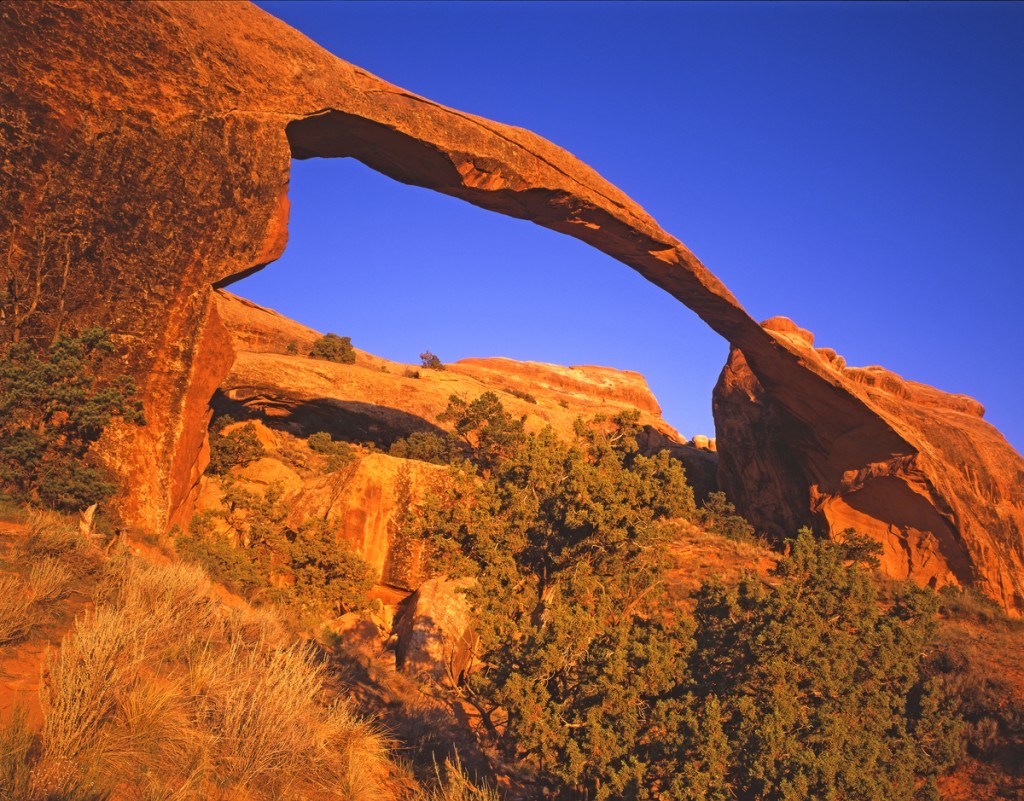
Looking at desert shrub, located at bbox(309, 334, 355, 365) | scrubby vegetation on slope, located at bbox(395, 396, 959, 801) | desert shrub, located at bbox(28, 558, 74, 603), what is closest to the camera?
desert shrub, located at bbox(28, 558, 74, 603)

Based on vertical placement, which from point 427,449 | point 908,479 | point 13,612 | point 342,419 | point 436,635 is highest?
point 908,479

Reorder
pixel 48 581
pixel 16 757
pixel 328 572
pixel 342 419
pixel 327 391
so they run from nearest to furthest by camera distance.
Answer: pixel 16 757, pixel 48 581, pixel 328 572, pixel 327 391, pixel 342 419

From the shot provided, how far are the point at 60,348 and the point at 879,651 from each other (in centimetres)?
1181

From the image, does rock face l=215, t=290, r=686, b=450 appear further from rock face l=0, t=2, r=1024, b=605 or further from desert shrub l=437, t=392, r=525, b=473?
rock face l=0, t=2, r=1024, b=605

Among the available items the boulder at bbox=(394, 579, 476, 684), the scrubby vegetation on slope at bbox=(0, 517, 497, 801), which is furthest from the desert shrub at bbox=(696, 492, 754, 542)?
the scrubby vegetation on slope at bbox=(0, 517, 497, 801)

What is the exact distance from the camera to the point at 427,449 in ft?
64.8

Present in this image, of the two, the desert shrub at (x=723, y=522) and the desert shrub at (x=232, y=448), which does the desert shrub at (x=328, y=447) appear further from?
the desert shrub at (x=723, y=522)

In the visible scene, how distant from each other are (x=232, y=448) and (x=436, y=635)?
306 inches

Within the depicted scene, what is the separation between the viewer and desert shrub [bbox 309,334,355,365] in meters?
26.6

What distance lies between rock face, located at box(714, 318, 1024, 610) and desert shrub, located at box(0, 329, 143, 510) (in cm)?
1639

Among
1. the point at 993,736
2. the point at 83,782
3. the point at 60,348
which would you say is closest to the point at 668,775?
the point at 83,782

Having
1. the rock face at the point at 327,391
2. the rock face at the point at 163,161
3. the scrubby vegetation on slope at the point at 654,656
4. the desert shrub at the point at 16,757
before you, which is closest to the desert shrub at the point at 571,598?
the scrubby vegetation on slope at the point at 654,656

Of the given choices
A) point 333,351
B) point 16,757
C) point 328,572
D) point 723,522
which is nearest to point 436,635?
point 328,572

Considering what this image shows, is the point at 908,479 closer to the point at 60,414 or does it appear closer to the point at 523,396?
the point at 523,396
